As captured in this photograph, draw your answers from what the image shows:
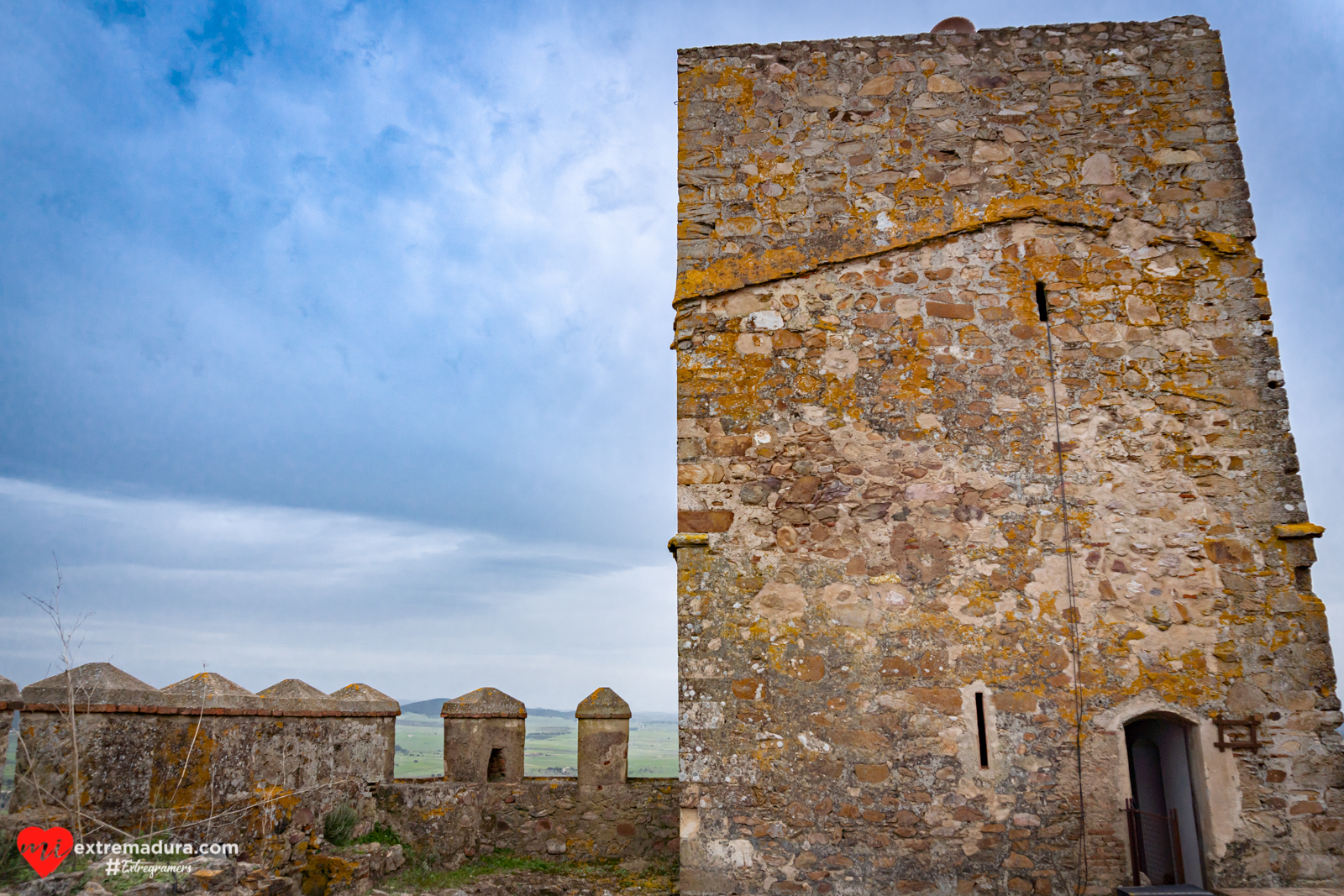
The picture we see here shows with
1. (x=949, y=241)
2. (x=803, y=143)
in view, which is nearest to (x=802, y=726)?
(x=949, y=241)

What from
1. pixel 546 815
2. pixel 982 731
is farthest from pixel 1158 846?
pixel 546 815

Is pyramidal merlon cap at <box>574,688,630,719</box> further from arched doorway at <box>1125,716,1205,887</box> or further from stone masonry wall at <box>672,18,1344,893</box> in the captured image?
arched doorway at <box>1125,716,1205,887</box>

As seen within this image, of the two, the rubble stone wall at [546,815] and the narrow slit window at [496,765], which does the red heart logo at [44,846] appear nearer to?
the rubble stone wall at [546,815]

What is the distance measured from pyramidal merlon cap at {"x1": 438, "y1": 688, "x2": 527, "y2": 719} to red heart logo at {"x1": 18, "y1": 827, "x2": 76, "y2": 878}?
3.39 meters

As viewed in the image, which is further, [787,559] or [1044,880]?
[787,559]

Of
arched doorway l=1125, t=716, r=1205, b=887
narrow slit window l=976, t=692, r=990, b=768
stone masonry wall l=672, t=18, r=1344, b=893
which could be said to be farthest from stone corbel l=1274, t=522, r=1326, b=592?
narrow slit window l=976, t=692, r=990, b=768

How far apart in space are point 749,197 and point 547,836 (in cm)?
589

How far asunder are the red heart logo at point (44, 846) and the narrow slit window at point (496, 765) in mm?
3621

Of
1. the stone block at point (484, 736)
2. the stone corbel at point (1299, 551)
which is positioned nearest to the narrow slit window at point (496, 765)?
the stone block at point (484, 736)

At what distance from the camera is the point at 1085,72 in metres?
6.45

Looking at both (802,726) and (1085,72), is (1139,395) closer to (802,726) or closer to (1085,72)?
(1085,72)

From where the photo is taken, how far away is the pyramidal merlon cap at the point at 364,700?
23.4 feet

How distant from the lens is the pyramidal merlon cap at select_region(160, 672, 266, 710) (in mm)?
5852

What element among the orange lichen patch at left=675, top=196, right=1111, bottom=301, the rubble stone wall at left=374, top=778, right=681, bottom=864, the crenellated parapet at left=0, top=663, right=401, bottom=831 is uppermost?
the orange lichen patch at left=675, top=196, right=1111, bottom=301
